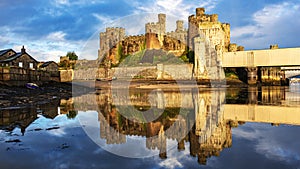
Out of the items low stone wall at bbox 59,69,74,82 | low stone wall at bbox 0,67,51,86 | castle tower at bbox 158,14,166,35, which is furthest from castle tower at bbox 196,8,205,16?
low stone wall at bbox 0,67,51,86

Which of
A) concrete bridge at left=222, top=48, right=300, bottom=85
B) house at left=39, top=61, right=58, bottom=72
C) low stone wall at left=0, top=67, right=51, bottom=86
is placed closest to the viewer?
low stone wall at left=0, top=67, right=51, bottom=86

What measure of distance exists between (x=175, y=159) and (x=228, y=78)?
4261 centimetres

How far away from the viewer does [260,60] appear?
42344mm

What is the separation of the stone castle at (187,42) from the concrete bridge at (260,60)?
2.24 meters

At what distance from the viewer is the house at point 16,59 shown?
131ft

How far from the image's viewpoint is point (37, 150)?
4.58m

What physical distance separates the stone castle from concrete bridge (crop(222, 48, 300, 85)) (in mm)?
2236

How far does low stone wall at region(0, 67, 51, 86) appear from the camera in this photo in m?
21.7

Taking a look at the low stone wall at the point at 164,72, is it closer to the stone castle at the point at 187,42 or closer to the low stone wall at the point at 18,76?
the stone castle at the point at 187,42

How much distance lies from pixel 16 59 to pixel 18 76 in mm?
19119

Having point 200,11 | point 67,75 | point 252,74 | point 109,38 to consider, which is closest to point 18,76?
point 67,75

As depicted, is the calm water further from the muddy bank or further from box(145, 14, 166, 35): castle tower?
box(145, 14, 166, 35): castle tower

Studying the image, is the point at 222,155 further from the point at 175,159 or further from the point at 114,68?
the point at 114,68

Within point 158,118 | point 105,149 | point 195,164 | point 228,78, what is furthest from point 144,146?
point 228,78
